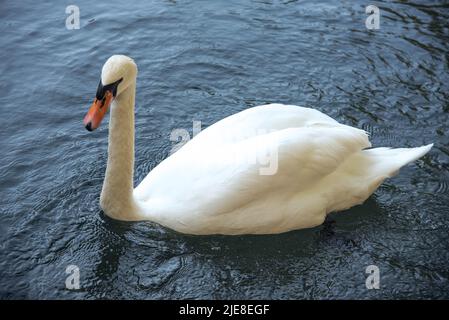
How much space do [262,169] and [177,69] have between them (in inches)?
146

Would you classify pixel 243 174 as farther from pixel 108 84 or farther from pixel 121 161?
pixel 108 84

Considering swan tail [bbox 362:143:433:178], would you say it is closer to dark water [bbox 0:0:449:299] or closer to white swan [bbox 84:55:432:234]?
white swan [bbox 84:55:432:234]

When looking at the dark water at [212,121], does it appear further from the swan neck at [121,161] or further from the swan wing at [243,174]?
the swan wing at [243,174]

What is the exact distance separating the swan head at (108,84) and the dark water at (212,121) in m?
1.13

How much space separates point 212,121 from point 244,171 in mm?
2415

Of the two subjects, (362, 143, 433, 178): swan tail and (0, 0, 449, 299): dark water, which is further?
(362, 143, 433, 178): swan tail

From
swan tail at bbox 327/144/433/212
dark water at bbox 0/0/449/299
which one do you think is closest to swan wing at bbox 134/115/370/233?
swan tail at bbox 327/144/433/212

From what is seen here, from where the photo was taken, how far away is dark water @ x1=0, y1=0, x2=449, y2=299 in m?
6.39

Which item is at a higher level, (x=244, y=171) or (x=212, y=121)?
(x=244, y=171)

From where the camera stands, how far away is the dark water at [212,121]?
21.0 ft

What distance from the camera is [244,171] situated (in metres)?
6.32

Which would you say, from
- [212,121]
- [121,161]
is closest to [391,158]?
[212,121]

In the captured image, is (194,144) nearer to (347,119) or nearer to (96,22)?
(347,119)

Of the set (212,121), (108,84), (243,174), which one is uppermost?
(108,84)
